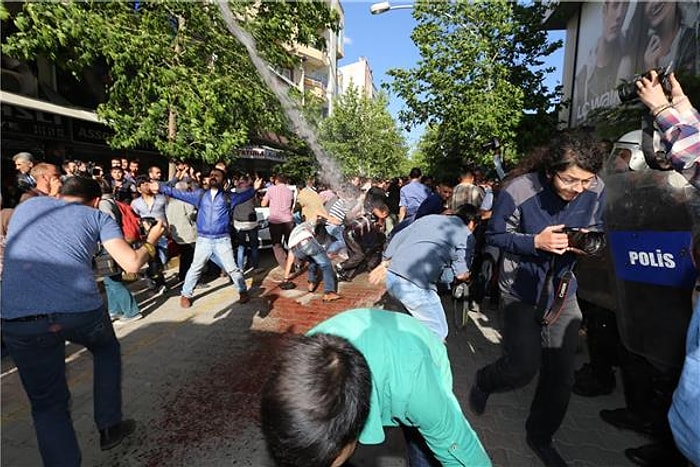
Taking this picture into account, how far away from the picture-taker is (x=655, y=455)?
2.49 m

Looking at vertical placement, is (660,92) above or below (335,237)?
above

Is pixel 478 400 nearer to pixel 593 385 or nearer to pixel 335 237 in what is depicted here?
pixel 593 385

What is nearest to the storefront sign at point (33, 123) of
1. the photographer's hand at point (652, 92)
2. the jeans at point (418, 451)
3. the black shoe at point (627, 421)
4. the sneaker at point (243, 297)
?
the sneaker at point (243, 297)

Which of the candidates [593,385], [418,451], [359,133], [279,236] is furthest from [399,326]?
[359,133]

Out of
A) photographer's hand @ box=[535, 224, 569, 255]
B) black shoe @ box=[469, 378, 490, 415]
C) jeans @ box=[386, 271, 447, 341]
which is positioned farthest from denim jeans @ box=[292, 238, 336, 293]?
photographer's hand @ box=[535, 224, 569, 255]

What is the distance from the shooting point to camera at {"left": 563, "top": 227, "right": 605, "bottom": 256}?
6.73ft

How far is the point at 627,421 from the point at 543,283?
140 centimetres

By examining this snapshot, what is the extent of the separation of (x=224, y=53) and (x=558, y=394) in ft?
25.3

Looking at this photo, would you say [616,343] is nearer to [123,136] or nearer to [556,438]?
[556,438]

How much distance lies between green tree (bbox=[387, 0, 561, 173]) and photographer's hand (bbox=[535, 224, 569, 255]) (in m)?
8.22

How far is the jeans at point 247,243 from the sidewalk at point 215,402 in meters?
2.07

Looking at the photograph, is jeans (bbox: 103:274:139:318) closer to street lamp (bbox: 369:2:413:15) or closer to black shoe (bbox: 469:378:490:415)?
black shoe (bbox: 469:378:490:415)

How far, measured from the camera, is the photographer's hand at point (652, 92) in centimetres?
183

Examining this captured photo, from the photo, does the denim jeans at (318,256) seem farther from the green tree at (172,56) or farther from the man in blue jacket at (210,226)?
the green tree at (172,56)
